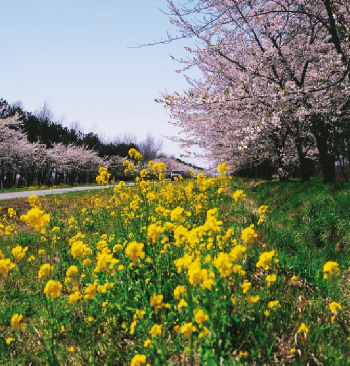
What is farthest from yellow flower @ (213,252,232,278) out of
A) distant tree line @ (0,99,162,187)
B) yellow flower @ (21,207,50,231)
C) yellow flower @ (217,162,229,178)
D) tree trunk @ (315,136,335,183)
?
distant tree line @ (0,99,162,187)

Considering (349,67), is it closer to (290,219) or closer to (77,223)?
(290,219)

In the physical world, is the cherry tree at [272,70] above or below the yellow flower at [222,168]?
above

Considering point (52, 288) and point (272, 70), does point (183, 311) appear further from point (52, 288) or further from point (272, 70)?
point (272, 70)

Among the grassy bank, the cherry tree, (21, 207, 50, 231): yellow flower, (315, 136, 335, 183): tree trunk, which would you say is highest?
the cherry tree

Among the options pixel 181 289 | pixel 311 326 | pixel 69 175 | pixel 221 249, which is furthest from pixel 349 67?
pixel 69 175

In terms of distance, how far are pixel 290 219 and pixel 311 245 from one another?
5.34 ft

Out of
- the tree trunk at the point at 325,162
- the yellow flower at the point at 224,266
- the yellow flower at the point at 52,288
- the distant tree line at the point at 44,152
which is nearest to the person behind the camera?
the yellow flower at the point at 224,266

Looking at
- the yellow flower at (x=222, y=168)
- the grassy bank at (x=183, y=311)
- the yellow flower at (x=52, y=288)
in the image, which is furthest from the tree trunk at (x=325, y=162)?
the yellow flower at (x=52, y=288)

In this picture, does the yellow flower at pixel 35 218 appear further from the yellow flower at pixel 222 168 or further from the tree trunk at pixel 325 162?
the tree trunk at pixel 325 162

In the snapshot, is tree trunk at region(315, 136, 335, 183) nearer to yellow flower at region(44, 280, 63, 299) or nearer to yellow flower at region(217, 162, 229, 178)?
yellow flower at region(217, 162, 229, 178)

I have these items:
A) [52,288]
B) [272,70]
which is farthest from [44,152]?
[52,288]

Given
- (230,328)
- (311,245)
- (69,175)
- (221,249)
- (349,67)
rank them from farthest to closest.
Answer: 1. (69,175)
2. (349,67)
3. (311,245)
4. (221,249)
5. (230,328)

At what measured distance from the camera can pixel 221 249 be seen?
3.51m

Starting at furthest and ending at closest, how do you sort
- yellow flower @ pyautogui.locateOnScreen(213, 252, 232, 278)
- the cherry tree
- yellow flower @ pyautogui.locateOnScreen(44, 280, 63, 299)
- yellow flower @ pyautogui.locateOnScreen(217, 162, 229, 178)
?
the cherry tree < yellow flower @ pyautogui.locateOnScreen(217, 162, 229, 178) < yellow flower @ pyautogui.locateOnScreen(44, 280, 63, 299) < yellow flower @ pyautogui.locateOnScreen(213, 252, 232, 278)
